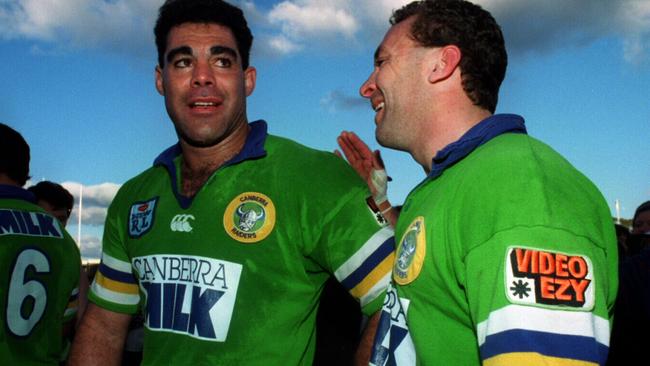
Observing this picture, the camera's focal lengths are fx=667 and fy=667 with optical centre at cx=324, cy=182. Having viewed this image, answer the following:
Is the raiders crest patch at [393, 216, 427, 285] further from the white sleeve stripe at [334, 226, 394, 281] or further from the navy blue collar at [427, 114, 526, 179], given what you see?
the white sleeve stripe at [334, 226, 394, 281]

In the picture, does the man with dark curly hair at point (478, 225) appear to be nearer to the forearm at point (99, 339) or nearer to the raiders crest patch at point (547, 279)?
the raiders crest patch at point (547, 279)

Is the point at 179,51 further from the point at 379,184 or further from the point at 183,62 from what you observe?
the point at 379,184

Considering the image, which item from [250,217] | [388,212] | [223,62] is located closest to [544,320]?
[388,212]

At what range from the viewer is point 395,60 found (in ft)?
8.16

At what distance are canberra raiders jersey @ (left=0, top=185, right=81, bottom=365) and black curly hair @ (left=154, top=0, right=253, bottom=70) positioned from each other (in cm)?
143

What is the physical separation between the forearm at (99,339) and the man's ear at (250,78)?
53.0 inches

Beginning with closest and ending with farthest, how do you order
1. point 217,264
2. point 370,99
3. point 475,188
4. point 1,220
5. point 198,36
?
point 475,188, point 370,99, point 217,264, point 198,36, point 1,220

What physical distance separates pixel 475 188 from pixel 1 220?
3.27 metres

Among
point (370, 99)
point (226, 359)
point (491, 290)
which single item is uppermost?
point (370, 99)

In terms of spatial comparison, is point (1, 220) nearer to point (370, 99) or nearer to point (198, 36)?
point (198, 36)

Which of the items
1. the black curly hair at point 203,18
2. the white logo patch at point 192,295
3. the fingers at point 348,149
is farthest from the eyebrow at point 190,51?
the white logo patch at point 192,295

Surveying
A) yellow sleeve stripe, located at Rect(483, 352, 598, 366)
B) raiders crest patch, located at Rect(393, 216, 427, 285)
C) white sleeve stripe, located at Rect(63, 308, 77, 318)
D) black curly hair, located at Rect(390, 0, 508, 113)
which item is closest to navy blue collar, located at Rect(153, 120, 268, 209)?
black curly hair, located at Rect(390, 0, 508, 113)

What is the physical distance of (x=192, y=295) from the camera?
9.52 ft

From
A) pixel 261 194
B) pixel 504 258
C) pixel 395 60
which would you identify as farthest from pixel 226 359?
pixel 504 258
